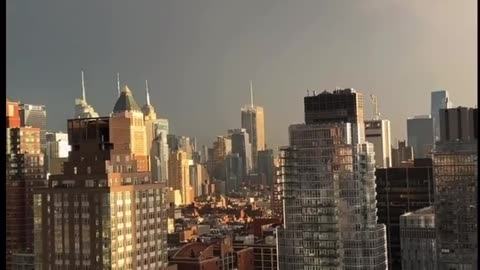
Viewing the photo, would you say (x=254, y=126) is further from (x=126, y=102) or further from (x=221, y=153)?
(x=126, y=102)

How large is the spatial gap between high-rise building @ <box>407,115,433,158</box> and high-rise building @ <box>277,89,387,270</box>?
1.46 feet

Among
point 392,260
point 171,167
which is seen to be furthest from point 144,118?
point 392,260

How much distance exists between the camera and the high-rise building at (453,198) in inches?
138

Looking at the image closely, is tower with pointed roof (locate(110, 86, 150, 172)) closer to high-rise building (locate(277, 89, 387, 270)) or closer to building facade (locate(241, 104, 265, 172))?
building facade (locate(241, 104, 265, 172))

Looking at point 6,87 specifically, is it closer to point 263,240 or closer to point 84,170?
point 84,170

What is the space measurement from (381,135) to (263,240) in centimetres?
135

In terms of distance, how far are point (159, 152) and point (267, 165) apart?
0.77 meters

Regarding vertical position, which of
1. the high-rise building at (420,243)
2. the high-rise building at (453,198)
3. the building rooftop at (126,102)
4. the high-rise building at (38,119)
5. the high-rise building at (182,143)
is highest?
the building rooftop at (126,102)

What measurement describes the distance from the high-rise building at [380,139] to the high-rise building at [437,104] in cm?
28

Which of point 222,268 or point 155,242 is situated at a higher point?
point 155,242

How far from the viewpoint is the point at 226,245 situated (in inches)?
213

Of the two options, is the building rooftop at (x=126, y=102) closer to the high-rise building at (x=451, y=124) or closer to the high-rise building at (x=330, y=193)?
the high-rise building at (x=330, y=193)

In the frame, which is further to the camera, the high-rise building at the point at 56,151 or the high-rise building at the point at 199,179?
the high-rise building at the point at 199,179

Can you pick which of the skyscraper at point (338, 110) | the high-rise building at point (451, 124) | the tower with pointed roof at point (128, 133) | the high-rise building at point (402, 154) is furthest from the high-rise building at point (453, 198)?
the tower with pointed roof at point (128, 133)
